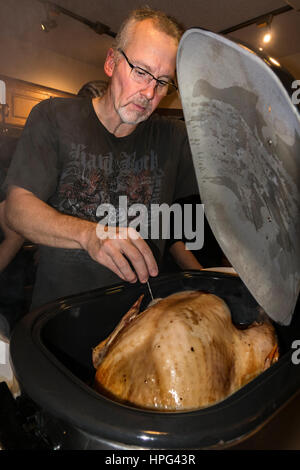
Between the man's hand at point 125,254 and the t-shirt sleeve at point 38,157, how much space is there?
16.7 inches

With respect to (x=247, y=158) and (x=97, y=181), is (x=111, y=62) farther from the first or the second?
(x=247, y=158)

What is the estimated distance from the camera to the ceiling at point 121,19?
2893mm

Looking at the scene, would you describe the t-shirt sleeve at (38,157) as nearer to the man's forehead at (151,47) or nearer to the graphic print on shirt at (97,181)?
the graphic print on shirt at (97,181)

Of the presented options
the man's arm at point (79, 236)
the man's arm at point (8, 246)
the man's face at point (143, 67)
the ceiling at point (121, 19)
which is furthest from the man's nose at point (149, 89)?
the ceiling at point (121, 19)

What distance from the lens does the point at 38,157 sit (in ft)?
3.46

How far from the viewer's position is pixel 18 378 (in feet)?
1.34

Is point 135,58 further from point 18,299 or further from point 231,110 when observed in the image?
point 18,299

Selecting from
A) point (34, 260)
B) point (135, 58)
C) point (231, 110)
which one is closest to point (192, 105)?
point (231, 110)

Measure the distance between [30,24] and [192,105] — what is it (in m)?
3.97

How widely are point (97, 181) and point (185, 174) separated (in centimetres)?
41

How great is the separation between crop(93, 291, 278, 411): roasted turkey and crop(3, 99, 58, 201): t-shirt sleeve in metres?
0.54

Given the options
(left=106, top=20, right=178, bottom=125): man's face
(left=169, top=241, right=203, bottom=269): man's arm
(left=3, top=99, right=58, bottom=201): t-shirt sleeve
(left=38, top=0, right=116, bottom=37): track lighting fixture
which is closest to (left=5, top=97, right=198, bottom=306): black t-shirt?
(left=3, top=99, right=58, bottom=201): t-shirt sleeve

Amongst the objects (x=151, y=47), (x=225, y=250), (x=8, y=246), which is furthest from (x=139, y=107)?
(x=8, y=246)

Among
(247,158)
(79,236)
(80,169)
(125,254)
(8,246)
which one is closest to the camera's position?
(247,158)
